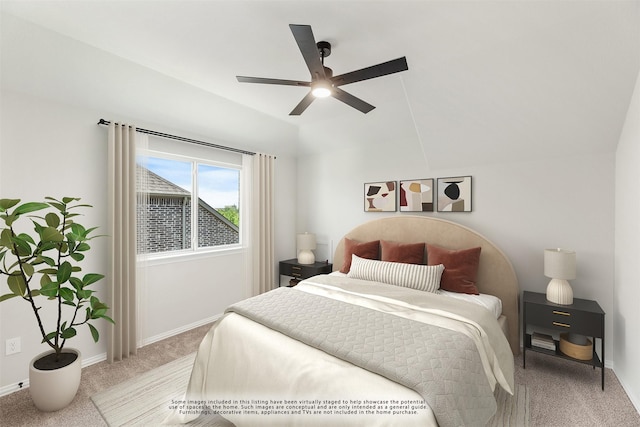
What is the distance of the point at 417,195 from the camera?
11.2 ft

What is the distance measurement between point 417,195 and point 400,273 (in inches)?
42.7

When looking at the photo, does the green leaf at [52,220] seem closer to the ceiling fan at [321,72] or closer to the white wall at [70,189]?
the white wall at [70,189]

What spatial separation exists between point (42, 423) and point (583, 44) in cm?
428

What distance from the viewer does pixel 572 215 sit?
2621 mm

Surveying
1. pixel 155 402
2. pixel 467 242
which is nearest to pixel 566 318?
pixel 467 242

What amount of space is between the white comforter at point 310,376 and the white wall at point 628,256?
93 centimetres

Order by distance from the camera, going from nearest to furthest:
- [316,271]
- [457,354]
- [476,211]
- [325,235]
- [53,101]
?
1. [457,354]
2. [53,101]
3. [476,211]
4. [316,271]
5. [325,235]

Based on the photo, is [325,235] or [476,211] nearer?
[476,211]

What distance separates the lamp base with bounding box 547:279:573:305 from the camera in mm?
2367

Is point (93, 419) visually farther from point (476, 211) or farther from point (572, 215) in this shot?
point (572, 215)

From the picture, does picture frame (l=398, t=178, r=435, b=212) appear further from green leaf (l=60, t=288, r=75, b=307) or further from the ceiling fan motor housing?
green leaf (l=60, t=288, r=75, b=307)

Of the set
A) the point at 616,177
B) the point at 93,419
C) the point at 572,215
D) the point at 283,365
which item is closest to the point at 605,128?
the point at 616,177

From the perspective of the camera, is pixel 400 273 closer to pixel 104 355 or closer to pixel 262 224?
pixel 262 224

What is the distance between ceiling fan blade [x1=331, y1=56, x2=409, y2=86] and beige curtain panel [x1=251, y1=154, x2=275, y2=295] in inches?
87.3
